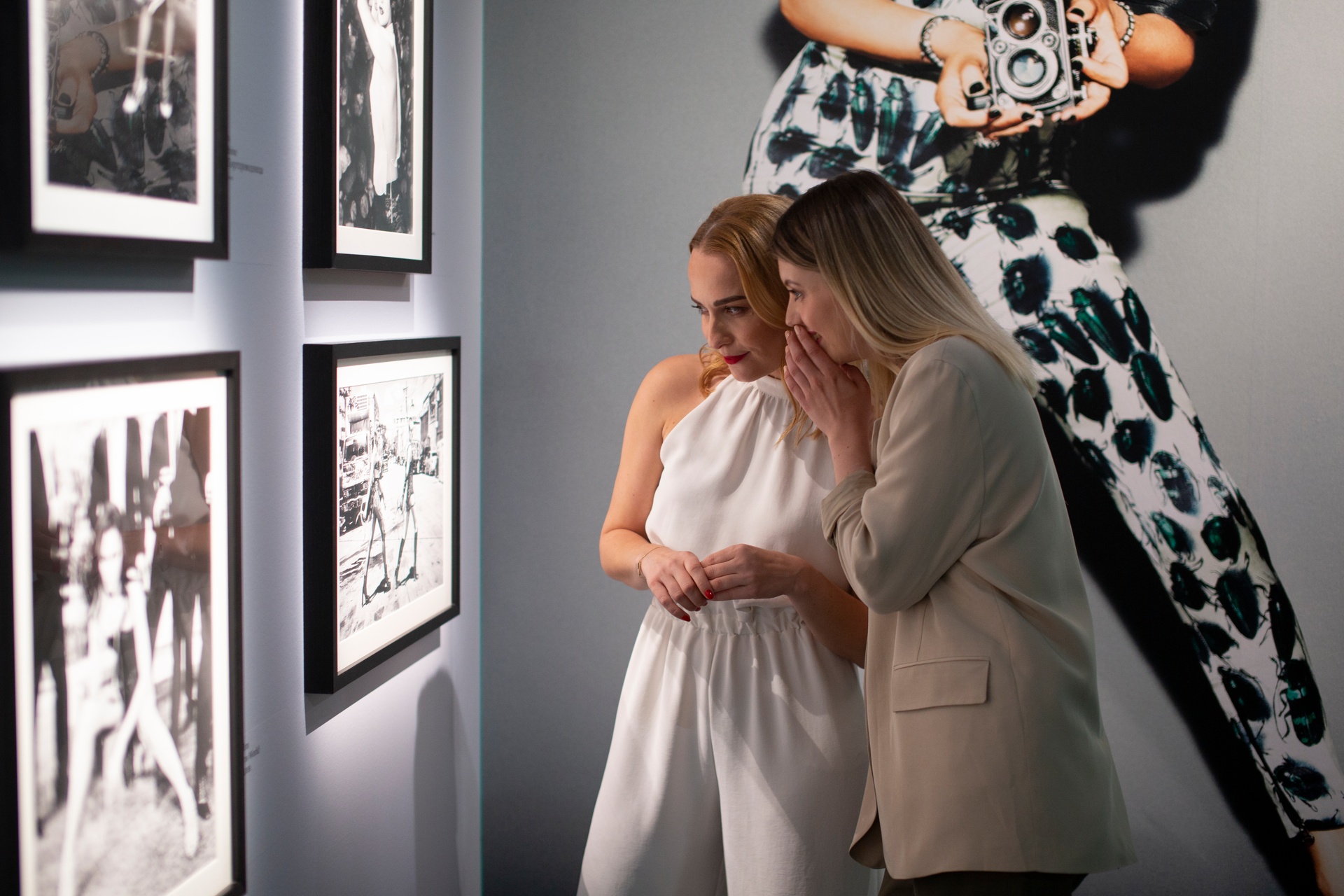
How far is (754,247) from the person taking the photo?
1.59m

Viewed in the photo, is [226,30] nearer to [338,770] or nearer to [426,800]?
[338,770]

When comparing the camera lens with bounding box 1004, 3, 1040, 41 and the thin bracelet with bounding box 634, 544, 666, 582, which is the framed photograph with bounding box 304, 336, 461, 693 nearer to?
the thin bracelet with bounding box 634, 544, 666, 582

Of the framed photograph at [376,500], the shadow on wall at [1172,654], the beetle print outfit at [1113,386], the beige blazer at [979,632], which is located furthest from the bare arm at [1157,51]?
the framed photograph at [376,500]

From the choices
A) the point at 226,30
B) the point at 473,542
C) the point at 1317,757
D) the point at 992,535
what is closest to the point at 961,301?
the point at 992,535

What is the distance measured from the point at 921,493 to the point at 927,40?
1.50 meters

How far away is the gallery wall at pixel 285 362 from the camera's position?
1.13 m

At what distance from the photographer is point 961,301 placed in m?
1.36

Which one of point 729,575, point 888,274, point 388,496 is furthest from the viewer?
point 388,496

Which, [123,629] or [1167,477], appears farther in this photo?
[1167,477]

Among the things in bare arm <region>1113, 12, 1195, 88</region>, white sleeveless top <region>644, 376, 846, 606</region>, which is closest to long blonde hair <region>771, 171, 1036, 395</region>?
white sleeveless top <region>644, 376, 846, 606</region>

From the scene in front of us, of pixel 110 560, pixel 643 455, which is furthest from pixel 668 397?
pixel 110 560

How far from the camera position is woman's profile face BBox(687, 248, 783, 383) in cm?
161

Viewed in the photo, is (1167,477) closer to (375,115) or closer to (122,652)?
(375,115)

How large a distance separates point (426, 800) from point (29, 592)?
53.5 inches
